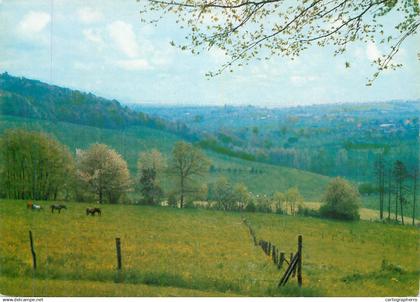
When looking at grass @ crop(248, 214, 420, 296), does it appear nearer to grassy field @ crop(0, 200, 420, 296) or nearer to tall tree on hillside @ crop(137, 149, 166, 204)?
grassy field @ crop(0, 200, 420, 296)

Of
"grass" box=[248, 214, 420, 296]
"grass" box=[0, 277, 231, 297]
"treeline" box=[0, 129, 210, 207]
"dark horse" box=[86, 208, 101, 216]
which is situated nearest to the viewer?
"grass" box=[0, 277, 231, 297]

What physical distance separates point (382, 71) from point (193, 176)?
297 centimetres

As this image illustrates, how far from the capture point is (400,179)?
8680 mm

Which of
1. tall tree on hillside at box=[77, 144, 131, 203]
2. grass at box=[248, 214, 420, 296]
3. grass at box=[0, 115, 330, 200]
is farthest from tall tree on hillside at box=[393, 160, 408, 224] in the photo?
tall tree on hillside at box=[77, 144, 131, 203]

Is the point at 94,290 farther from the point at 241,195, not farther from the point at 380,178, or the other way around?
the point at 380,178

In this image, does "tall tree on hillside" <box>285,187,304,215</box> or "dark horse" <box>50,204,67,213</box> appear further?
"tall tree on hillside" <box>285,187,304,215</box>

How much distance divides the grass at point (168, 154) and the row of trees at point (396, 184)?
0.80 m

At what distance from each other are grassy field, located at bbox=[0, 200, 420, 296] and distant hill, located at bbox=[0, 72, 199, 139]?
1178 mm

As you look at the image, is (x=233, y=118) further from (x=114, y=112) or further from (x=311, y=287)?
(x=311, y=287)

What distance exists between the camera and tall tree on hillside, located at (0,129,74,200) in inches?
334

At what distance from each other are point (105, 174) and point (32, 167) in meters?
1.06

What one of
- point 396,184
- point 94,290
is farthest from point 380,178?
point 94,290

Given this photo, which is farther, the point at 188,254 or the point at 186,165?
the point at 186,165

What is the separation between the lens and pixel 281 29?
819cm
